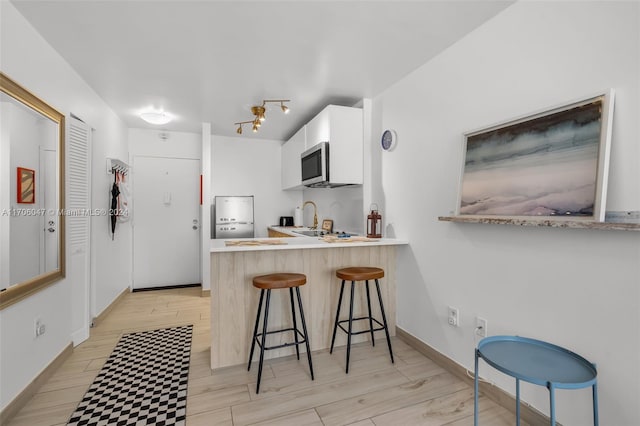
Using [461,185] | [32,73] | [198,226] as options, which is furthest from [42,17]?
[198,226]

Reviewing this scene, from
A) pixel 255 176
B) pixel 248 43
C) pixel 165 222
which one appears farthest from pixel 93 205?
pixel 255 176

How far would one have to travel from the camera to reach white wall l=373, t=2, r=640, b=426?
1333mm

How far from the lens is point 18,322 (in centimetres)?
186

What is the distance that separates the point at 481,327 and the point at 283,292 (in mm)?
1449

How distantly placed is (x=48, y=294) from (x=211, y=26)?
84.9 inches

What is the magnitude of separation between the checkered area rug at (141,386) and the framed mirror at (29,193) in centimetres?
76

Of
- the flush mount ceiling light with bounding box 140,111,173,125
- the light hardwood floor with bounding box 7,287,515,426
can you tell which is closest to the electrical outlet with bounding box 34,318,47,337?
the light hardwood floor with bounding box 7,287,515,426

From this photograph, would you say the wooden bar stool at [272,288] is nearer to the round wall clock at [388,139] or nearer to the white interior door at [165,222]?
the round wall clock at [388,139]

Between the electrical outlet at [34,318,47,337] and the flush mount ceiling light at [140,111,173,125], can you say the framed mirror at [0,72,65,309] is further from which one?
the flush mount ceiling light at [140,111,173,125]

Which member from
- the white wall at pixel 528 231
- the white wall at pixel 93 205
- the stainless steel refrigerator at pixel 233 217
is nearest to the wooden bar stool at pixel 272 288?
the white wall at pixel 528 231

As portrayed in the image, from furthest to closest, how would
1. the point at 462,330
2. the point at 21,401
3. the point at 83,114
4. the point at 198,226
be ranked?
the point at 198,226, the point at 83,114, the point at 462,330, the point at 21,401

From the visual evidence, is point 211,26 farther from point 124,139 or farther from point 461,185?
point 124,139

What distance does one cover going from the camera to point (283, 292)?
8.34 feet

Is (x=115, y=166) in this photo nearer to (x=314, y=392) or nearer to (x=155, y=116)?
(x=155, y=116)
